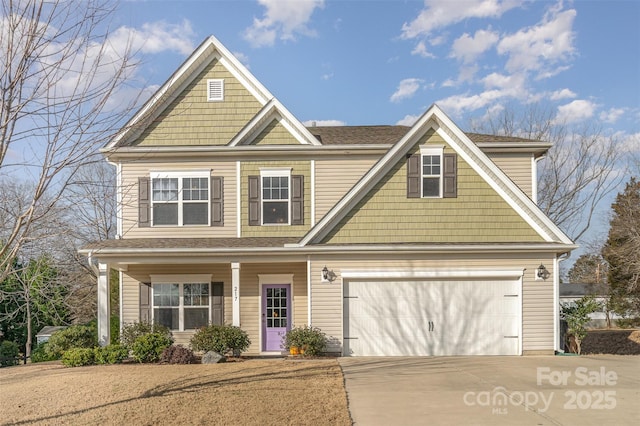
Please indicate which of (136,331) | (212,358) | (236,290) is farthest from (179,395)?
(136,331)

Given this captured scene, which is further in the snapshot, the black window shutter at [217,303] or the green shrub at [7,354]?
the green shrub at [7,354]

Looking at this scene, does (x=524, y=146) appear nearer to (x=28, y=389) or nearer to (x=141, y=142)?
(x=141, y=142)

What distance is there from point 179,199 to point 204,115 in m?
2.69

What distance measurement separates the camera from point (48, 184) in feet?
24.9

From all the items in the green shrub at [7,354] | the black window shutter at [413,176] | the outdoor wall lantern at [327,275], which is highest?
the black window shutter at [413,176]

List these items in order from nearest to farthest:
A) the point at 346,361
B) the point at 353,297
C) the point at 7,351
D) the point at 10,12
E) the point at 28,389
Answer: the point at 10,12
the point at 28,389
the point at 346,361
the point at 353,297
the point at 7,351

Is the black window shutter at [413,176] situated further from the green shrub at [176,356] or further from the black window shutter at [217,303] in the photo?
the green shrub at [176,356]

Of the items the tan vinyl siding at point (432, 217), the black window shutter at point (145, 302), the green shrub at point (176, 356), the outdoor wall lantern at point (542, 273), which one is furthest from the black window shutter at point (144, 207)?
the outdoor wall lantern at point (542, 273)

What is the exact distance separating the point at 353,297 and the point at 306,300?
7.02 feet

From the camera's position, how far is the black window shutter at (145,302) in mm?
17125

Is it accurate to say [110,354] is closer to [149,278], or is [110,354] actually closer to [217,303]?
[149,278]

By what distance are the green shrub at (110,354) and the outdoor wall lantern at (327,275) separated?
5.47m

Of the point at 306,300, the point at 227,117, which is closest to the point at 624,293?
the point at 306,300

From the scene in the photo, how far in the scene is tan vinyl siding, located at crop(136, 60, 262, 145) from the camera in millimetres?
17500
